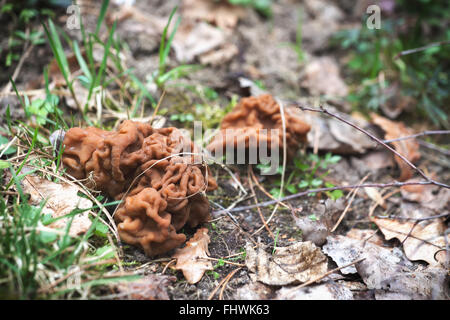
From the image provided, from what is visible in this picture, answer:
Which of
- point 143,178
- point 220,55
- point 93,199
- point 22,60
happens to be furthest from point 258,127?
point 22,60

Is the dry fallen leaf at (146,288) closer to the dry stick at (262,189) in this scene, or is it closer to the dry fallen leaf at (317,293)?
the dry fallen leaf at (317,293)

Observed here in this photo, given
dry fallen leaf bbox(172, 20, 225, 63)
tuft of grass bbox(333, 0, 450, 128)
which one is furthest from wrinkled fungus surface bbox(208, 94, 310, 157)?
tuft of grass bbox(333, 0, 450, 128)

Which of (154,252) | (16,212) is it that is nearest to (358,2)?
(154,252)

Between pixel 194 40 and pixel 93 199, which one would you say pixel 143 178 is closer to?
pixel 93 199

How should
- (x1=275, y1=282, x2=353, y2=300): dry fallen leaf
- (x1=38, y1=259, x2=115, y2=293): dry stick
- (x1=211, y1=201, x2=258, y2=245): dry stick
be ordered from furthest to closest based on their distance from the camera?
(x1=211, y1=201, x2=258, y2=245): dry stick → (x1=275, y1=282, x2=353, y2=300): dry fallen leaf → (x1=38, y1=259, x2=115, y2=293): dry stick

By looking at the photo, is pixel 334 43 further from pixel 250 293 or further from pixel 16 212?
pixel 16 212

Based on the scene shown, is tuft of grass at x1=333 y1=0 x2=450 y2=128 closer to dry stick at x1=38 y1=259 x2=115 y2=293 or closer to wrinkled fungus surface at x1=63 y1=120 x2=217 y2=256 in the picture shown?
wrinkled fungus surface at x1=63 y1=120 x2=217 y2=256

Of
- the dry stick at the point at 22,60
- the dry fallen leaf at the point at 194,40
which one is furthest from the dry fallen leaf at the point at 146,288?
the dry fallen leaf at the point at 194,40
